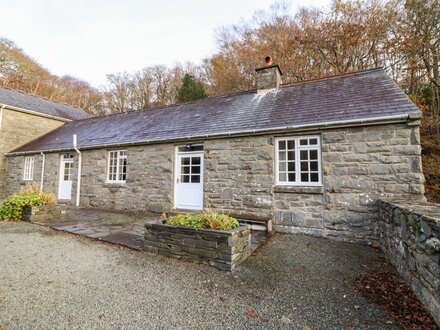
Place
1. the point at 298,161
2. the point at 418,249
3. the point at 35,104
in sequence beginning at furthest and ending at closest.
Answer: the point at 35,104 < the point at 298,161 < the point at 418,249

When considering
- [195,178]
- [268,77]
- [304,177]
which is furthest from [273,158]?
[268,77]

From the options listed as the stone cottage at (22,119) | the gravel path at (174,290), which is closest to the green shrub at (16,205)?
the gravel path at (174,290)

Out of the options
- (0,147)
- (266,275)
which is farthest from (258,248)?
(0,147)

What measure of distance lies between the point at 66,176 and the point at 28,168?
3.59m

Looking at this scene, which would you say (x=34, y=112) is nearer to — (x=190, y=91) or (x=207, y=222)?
(x=190, y=91)

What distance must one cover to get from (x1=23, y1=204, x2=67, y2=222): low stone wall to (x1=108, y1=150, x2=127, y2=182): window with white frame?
7.90ft

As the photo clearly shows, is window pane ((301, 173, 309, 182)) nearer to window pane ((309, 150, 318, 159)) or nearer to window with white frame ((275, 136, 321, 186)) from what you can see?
window with white frame ((275, 136, 321, 186))

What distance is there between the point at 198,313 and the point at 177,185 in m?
5.74

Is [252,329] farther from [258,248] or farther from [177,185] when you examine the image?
[177,185]

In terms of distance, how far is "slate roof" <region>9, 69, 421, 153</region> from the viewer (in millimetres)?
5871

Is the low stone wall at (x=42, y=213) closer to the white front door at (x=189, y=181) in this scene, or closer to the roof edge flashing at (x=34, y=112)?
the white front door at (x=189, y=181)

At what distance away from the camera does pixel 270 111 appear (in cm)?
743

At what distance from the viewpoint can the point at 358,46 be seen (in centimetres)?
1357

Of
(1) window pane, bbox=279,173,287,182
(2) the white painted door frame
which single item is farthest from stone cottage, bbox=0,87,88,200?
(1) window pane, bbox=279,173,287,182
